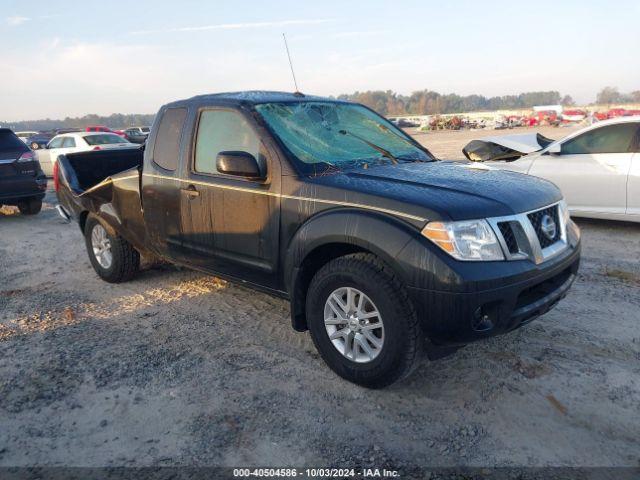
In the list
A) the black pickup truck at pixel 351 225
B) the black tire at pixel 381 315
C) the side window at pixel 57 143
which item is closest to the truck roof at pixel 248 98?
the black pickup truck at pixel 351 225

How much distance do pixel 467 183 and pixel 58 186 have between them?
199 inches

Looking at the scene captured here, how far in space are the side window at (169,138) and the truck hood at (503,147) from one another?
4970mm

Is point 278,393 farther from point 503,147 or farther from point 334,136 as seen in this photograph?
point 503,147

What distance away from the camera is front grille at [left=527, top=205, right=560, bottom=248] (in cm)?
312

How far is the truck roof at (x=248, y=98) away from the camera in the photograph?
397 centimetres

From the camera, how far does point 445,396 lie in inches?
124

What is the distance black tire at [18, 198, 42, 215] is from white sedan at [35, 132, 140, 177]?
5.94 m

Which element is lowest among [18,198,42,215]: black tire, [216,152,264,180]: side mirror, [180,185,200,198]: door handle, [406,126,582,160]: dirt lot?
[18,198,42,215]: black tire

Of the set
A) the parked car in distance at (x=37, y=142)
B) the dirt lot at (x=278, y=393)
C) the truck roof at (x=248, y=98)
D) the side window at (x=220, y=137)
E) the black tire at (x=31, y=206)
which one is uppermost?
the truck roof at (x=248, y=98)

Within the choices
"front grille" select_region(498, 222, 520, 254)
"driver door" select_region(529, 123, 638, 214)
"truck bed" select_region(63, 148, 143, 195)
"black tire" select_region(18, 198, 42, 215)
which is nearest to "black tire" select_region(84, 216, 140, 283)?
"truck bed" select_region(63, 148, 143, 195)

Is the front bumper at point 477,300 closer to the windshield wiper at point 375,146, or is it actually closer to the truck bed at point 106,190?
the windshield wiper at point 375,146

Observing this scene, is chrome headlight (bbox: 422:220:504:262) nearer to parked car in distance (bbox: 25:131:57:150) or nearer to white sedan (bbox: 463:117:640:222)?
white sedan (bbox: 463:117:640:222)

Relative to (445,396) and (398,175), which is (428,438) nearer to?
(445,396)

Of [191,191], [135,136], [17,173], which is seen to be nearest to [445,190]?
[191,191]
